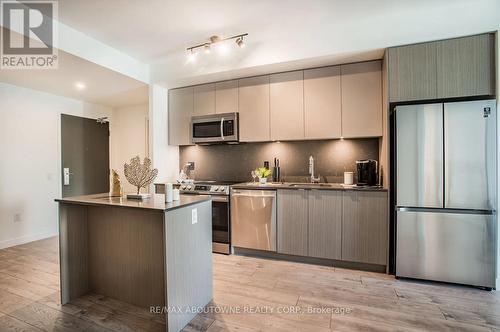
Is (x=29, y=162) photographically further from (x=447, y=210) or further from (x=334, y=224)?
(x=447, y=210)

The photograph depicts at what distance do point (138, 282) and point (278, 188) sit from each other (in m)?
1.77

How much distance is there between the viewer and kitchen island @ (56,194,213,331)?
180cm

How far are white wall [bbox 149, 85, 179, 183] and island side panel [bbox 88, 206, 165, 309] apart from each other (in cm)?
165

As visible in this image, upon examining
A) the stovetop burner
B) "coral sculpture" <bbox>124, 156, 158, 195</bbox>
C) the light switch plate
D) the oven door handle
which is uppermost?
"coral sculpture" <bbox>124, 156, 158, 195</bbox>

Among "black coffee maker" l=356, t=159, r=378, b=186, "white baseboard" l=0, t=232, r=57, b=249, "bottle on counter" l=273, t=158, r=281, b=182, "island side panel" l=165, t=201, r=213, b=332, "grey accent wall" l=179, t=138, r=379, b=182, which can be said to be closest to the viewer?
"island side panel" l=165, t=201, r=213, b=332

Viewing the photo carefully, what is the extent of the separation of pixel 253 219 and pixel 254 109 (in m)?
1.51

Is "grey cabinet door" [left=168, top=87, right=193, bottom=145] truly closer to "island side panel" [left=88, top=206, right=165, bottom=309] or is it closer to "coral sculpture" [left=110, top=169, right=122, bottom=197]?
"coral sculpture" [left=110, top=169, right=122, bottom=197]

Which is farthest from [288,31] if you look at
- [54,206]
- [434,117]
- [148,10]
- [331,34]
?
[54,206]

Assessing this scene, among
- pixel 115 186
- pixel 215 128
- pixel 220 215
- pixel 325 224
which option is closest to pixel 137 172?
pixel 115 186

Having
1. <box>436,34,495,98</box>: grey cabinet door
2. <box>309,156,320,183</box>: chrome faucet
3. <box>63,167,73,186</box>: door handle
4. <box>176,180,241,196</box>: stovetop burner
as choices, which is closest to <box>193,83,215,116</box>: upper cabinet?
<box>176,180,241,196</box>: stovetop burner

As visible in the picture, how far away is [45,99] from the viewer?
402 centimetres

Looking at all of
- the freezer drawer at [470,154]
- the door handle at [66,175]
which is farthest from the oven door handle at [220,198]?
the door handle at [66,175]

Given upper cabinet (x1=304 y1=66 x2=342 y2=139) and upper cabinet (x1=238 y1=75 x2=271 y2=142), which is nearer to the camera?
upper cabinet (x1=304 y1=66 x2=342 y2=139)

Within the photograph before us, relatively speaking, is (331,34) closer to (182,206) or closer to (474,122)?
(474,122)
